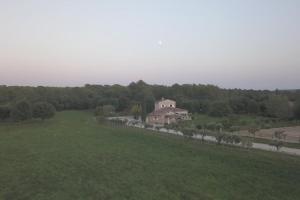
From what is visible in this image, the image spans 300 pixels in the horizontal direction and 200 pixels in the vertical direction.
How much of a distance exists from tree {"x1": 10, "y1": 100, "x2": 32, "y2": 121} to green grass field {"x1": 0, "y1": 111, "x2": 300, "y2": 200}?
22.2 metres

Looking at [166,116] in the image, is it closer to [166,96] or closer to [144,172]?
[166,96]

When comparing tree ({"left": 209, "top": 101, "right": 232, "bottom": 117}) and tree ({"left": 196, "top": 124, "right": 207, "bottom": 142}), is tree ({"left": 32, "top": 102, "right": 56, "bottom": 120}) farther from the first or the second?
tree ({"left": 209, "top": 101, "right": 232, "bottom": 117})

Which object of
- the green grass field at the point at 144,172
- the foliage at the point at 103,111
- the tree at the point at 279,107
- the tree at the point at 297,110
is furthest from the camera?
the foliage at the point at 103,111

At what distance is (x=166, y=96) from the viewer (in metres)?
A: 91.9

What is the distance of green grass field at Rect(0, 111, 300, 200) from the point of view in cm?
1547

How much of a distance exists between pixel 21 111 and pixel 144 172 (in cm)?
3851

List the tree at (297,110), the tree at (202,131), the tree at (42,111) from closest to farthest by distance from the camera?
1. the tree at (202,131)
2. the tree at (42,111)
3. the tree at (297,110)

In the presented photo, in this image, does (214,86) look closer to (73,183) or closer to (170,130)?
(170,130)

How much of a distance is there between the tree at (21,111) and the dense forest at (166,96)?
16 cm

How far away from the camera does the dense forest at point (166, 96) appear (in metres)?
59.6

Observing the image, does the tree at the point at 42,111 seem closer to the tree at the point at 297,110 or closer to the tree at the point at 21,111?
the tree at the point at 21,111

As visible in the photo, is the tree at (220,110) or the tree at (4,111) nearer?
the tree at (4,111)

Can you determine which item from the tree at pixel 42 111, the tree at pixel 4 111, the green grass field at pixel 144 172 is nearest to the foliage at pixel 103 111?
the tree at pixel 42 111

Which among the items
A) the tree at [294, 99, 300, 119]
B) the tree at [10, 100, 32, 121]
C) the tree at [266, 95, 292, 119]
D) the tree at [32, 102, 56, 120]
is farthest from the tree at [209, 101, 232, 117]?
the tree at [10, 100, 32, 121]
